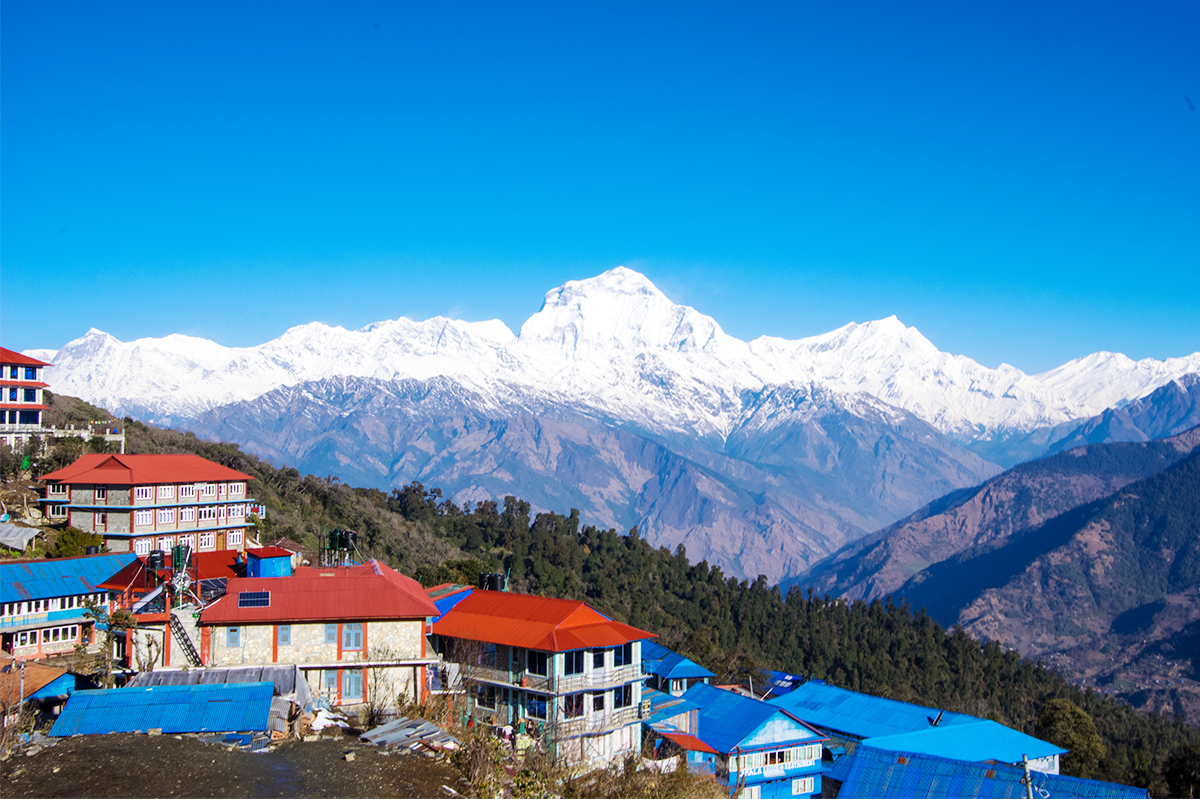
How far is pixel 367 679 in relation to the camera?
32.8 meters

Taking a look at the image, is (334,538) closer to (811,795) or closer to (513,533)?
(811,795)

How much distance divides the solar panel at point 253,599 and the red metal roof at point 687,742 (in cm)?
1948

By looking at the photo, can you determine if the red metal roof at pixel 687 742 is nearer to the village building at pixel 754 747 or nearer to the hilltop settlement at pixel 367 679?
the village building at pixel 754 747

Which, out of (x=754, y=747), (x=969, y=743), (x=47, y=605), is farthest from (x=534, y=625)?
(x=969, y=743)

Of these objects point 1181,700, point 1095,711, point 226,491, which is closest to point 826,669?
point 1095,711

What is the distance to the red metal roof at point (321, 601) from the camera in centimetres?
3259

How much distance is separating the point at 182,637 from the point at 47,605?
8837 millimetres

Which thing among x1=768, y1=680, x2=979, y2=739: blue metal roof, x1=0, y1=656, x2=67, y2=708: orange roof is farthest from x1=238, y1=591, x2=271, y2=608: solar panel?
x1=768, y1=680, x2=979, y2=739: blue metal roof

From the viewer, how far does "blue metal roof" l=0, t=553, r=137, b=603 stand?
3603 centimetres

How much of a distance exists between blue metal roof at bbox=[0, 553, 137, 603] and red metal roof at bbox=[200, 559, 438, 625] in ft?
28.4

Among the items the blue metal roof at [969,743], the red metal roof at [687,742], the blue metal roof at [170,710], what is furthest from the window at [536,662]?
the blue metal roof at [969,743]

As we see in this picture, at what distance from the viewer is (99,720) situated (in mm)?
24797

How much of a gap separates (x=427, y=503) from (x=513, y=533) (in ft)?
47.0

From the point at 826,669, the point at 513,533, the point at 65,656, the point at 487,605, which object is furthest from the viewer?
the point at 513,533
